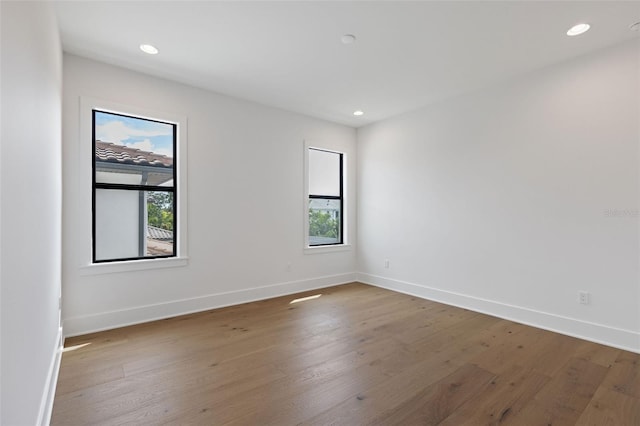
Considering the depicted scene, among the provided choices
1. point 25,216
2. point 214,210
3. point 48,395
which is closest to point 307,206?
Result: point 214,210

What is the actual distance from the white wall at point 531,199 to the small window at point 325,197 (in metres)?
0.92

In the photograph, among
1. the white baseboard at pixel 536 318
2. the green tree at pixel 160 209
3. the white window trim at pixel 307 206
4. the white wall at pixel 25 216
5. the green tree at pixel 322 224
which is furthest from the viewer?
the green tree at pixel 322 224

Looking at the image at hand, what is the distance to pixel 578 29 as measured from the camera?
2.64 m

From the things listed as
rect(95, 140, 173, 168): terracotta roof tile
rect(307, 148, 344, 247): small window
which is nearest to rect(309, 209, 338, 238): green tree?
rect(307, 148, 344, 247): small window

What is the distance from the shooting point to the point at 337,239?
5441 mm

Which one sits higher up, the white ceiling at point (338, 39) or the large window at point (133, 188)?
the white ceiling at point (338, 39)

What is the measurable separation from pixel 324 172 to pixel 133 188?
9.23 ft

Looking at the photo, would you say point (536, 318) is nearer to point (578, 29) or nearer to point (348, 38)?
point (578, 29)

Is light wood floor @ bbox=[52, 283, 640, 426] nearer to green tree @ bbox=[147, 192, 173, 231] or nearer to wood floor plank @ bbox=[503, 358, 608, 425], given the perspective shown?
wood floor plank @ bbox=[503, 358, 608, 425]

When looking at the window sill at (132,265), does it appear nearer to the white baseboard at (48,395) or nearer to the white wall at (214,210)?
the white wall at (214,210)

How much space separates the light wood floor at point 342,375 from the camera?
1.90 metres

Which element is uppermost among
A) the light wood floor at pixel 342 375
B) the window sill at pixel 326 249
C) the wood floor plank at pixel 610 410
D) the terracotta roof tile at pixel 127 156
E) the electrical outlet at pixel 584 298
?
the terracotta roof tile at pixel 127 156

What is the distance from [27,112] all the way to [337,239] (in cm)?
444

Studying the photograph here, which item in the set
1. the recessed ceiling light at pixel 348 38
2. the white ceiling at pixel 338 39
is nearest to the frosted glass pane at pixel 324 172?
the white ceiling at pixel 338 39
